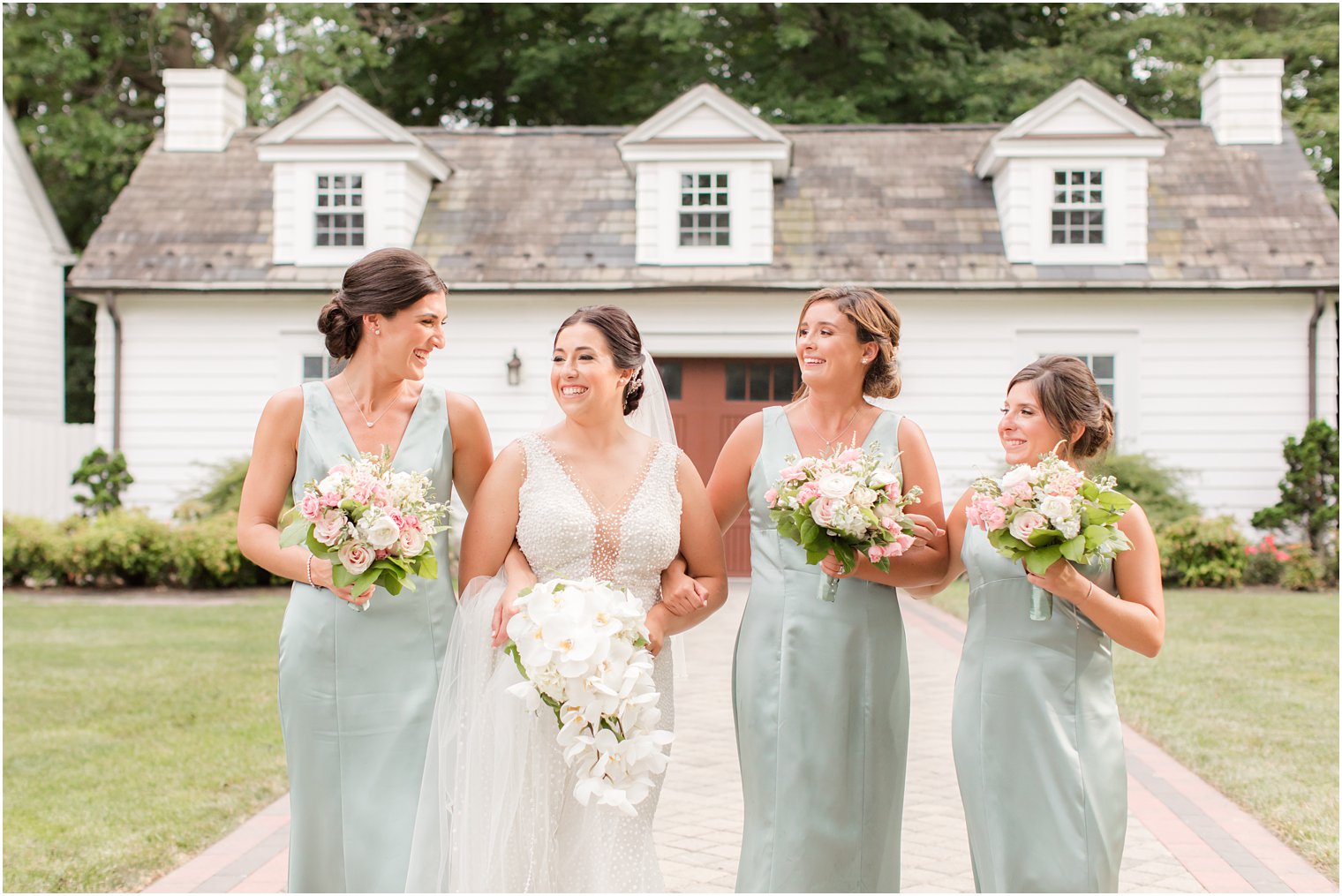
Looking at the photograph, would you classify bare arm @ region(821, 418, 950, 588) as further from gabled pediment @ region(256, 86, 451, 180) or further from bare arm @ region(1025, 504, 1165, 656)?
gabled pediment @ region(256, 86, 451, 180)

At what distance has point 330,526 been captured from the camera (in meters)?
3.29

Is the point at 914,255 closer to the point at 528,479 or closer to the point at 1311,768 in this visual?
the point at 1311,768

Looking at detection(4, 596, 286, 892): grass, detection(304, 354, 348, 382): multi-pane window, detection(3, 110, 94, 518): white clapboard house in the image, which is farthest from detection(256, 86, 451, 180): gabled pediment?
detection(4, 596, 286, 892): grass

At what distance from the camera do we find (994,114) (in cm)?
2347

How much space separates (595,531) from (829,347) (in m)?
0.99

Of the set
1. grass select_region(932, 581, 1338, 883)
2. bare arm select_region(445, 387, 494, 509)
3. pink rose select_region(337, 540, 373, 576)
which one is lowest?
grass select_region(932, 581, 1338, 883)

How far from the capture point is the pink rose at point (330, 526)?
3.29 m

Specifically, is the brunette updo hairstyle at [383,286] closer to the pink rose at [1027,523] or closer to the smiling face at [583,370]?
the smiling face at [583,370]

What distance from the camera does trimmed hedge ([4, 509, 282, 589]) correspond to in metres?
14.5

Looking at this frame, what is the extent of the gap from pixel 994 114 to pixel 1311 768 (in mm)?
18780

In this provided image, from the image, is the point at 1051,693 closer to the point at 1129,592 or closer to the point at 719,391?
the point at 1129,592

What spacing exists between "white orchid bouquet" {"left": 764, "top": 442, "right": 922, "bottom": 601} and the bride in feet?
1.59

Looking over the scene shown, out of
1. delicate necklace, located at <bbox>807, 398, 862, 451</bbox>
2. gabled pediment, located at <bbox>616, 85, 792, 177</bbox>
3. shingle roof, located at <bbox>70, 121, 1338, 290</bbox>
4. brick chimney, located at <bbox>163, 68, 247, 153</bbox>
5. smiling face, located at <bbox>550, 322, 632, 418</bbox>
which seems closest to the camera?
smiling face, located at <bbox>550, 322, 632, 418</bbox>

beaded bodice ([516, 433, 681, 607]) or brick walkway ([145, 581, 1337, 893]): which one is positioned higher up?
beaded bodice ([516, 433, 681, 607])
